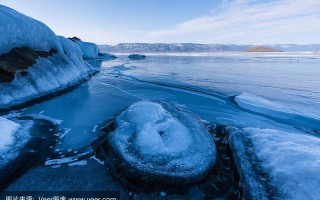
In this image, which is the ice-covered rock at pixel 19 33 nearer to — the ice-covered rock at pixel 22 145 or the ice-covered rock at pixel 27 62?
the ice-covered rock at pixel 27 62

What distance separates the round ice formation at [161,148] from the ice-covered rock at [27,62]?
3.95 metres

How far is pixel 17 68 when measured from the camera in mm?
6297

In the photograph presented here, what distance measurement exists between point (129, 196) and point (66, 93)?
20.7 ft

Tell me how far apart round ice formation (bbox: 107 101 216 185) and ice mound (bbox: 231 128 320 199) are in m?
0.69

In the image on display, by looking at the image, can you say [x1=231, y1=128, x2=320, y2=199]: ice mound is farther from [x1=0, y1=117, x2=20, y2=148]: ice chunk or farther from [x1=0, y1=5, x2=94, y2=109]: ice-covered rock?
[x1=0, y1=5, x2=94, y2=109]: ice-covered rock

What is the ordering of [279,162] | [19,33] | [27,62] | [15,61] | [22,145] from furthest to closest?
[19,33], [27,62], [15,61], [22,145], [279,162]

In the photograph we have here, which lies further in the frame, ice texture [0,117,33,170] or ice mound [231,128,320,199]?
ice texture [0,117,33,170]

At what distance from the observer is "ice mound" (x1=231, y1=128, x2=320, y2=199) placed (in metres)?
2.60

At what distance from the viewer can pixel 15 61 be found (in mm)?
6395

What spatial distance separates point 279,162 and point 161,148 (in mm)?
2130

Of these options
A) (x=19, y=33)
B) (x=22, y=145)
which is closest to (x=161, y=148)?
(x=22, y=145)

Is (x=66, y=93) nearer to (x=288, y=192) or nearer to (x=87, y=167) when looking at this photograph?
(x=87, y=167)

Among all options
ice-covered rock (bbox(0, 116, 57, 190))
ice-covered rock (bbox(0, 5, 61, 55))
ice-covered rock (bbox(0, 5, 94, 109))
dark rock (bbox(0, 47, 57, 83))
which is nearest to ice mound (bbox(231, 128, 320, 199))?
ice-covered rock (bbox(0, 116, 57, 190))

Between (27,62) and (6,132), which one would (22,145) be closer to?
(6,132)
